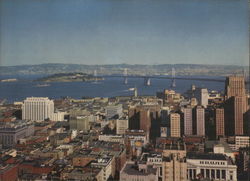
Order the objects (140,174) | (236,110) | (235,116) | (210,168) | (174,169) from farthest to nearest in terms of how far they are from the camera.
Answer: (236,110) < (235,116) < (210,168) < (174,169) < (140,174)

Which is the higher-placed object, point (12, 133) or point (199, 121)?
point (199, 121)

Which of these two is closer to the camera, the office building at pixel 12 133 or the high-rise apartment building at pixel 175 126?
the office building at pixel 12 133

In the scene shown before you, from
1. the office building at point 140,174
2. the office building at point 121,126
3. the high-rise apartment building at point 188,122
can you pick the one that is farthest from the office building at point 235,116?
the office building at point 140,174

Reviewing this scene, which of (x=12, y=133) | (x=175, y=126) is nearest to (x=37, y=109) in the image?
(x=12, y=133)

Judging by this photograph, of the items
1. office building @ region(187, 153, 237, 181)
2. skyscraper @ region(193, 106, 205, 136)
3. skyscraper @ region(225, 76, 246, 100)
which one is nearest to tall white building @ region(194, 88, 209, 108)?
skyscraper @ region(225, 76, 246, 100)

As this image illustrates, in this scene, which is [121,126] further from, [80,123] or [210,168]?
[210,168]

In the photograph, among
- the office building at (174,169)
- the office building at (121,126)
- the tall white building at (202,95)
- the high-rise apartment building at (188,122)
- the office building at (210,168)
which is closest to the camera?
the office building at (174,169)

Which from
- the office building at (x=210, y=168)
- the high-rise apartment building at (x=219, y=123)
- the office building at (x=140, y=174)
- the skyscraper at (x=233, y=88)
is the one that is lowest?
the office building at (x=210, y=168)

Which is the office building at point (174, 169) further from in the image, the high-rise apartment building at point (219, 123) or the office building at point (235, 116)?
the high-rise apartment building at point (219, 123)

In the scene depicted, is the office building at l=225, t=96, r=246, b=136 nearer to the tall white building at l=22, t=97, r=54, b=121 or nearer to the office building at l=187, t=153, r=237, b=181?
the office building at l=187, t=153, r=237, b=181
